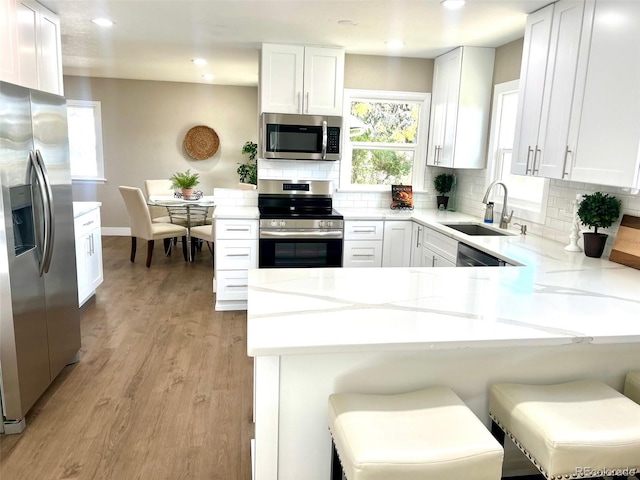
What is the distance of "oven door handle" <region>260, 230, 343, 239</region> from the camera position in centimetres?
417

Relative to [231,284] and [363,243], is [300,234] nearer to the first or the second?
[363,243]

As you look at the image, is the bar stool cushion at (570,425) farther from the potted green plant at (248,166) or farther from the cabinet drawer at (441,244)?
the potted green plant at (248,166)

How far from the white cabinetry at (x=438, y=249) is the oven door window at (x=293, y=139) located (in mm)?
1284

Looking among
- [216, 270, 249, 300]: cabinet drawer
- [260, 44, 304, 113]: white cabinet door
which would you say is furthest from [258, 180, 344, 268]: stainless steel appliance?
[260, 44, 304, 113]: white cabinet door

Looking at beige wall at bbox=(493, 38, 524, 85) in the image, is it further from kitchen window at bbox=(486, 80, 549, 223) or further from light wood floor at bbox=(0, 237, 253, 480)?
light wood floor at bbox=(0, 237, 253, 480)

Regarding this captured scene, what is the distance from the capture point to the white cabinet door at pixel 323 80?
4320 mm

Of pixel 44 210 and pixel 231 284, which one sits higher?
pixel 44 210

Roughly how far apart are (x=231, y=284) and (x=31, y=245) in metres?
1.95

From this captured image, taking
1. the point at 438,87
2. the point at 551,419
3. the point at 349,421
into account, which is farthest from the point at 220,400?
the point at 438,87

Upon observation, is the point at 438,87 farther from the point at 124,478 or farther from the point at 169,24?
the point at 124,478

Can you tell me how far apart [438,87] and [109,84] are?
16.4 feet

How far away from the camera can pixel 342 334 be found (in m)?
1.53

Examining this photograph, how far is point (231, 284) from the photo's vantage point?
14.0ft

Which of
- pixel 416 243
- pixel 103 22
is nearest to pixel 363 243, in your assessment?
pixel 416 243
